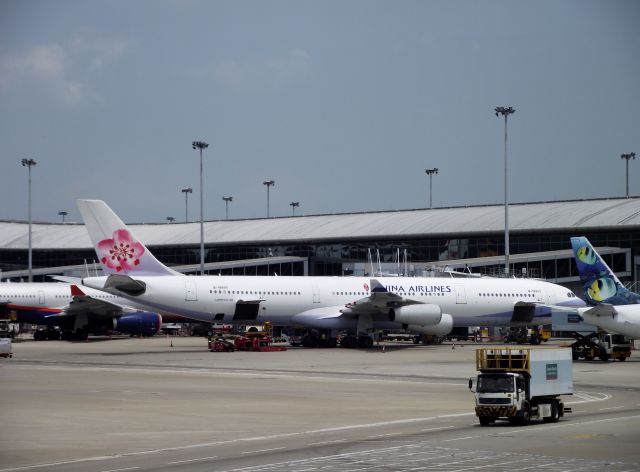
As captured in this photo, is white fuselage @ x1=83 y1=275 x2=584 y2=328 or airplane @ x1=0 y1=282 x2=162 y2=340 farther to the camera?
airplane @ x1=0 y1=282 x2=162 y2=340

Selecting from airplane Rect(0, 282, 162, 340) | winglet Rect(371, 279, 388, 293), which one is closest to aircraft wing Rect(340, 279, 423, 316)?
winglet Rect(371, 279, 388, 293)

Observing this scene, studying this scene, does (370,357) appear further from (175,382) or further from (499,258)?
(499,258)

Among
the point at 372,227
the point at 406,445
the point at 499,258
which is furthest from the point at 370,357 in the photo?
the point at 372,227

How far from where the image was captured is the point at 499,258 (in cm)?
9456

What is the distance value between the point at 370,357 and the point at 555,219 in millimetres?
48536

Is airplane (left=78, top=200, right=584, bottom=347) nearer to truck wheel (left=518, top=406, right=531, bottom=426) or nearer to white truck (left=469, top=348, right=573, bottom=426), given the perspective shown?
white truck (left=469, top=348, right=573, bottom=426)

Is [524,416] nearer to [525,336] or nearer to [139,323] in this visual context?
[525,336]

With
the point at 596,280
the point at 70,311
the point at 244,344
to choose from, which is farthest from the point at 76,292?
the point at 596,280

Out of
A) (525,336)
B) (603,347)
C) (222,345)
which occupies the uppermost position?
(525,336)

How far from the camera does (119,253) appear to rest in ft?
193

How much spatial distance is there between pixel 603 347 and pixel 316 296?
18026mm

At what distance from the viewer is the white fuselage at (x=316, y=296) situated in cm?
5816

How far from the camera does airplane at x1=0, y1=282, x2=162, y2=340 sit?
72938mm

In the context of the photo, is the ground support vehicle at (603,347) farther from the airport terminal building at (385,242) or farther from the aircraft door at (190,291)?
the airport terminal building at (385,242)
